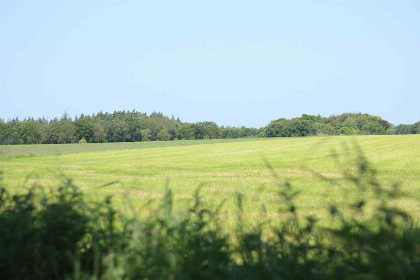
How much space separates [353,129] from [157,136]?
65.1 meters

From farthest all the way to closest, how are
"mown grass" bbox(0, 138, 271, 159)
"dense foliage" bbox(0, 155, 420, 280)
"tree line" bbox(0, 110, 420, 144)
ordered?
"tree line" bbox(0, 110, 420, 144), "mown grass" bbox(0, 138, 271, 159), "dense foliage" bbox(0, 155, 420, 280)

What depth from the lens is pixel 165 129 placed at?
143625mm

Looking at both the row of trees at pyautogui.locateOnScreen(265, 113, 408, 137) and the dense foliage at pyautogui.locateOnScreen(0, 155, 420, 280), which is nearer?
the dense foliage at pyautogui.locateOnScreen(0, 155, 420, 280)

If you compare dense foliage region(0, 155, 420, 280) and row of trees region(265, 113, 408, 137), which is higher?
row of trees region(265, 113, 408, 137)

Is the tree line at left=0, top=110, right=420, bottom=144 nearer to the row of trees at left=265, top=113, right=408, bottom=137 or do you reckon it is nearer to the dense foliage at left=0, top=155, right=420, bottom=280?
the row of trees at left=265, top=113, right=408, bottom=137

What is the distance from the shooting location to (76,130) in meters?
118

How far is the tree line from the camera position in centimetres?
11744

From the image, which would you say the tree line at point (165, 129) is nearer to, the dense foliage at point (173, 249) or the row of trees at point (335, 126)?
the row of trees at point (335, 126)

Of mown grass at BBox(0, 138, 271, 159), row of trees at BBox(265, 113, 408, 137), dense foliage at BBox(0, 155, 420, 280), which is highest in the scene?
row of trees at BBox(265, 113, 408, 137)

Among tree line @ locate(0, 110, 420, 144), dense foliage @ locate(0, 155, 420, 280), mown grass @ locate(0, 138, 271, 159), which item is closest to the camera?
dense foliage @ locate(0, 155, 420, 280)

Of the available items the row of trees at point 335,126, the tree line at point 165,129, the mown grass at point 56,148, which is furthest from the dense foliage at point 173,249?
the row of trees at point 335,126

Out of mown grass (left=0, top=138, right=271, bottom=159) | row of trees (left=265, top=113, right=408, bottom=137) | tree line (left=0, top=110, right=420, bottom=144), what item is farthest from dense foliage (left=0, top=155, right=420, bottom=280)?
row of trees (left=265, top=113, right=408, bottom=137)

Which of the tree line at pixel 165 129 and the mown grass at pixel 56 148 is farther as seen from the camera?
the tree line at pixel 165 129

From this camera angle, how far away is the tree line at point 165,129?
385ft
